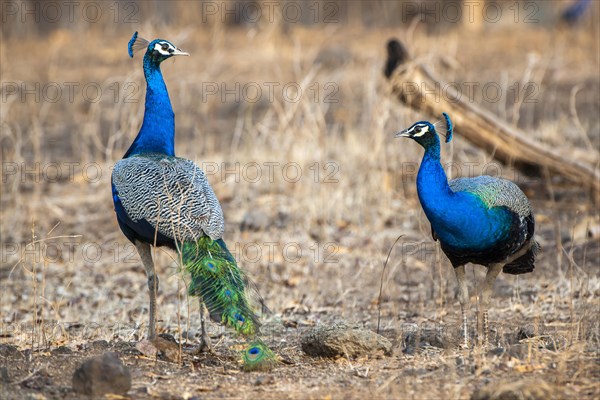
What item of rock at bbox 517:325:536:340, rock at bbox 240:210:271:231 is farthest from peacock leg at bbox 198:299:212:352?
rock at bbox 240:210:271:231

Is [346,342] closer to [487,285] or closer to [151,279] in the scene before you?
[487,285]

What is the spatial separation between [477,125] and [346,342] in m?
3.59

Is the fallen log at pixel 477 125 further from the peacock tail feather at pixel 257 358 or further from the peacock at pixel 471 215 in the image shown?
the peacock tail feather at pixel 257 358

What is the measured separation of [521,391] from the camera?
3.79 meters

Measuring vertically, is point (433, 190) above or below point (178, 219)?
above

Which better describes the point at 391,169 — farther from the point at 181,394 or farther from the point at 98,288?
the point at 181,394

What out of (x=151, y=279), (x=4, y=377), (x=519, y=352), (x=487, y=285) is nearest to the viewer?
(x=4, y=377)

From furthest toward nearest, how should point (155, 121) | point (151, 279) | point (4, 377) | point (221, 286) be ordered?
point (155, 121) < point (151, 279) < point (221, 286) < point (4, 377)

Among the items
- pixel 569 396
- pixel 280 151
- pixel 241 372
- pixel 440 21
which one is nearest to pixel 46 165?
pixel 280 151

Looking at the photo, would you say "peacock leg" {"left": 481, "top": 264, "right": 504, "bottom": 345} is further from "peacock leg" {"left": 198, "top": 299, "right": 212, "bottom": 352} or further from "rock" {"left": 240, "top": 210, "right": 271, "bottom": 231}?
"rock" {"left": 240, "top": 210, "right": 271, "bottom": 231}

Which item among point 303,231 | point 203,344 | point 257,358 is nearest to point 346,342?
point 257,358

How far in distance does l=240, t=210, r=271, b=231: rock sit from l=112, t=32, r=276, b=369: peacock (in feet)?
9.15

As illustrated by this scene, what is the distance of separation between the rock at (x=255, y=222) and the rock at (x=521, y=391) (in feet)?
15.8

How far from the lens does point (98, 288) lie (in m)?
7.46
